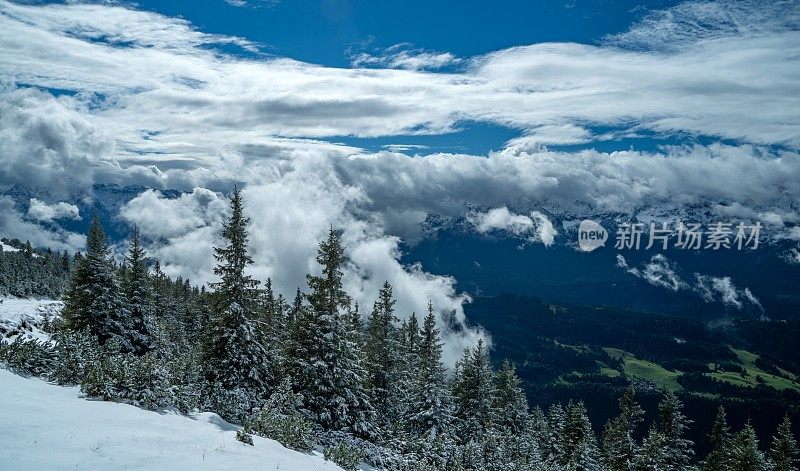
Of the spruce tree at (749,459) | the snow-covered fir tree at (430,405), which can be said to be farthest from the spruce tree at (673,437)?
the snow-covered fir tree at (430,405)

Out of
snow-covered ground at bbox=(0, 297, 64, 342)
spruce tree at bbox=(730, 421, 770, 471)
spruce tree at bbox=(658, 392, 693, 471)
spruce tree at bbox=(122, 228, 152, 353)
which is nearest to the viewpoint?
snow-covered ground at bbox=(0, 297, 64, 342)

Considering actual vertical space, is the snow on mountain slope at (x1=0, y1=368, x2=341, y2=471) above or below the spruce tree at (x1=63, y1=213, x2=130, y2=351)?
above

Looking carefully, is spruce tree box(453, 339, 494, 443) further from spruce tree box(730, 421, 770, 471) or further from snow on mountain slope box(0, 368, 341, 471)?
snow on mountain slope box(0, 368, 341, 471)

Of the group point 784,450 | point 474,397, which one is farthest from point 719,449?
point 474,397

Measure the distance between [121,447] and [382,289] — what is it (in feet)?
125

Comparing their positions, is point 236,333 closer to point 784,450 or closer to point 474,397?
point 474,397

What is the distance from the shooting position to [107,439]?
1180 centimetres

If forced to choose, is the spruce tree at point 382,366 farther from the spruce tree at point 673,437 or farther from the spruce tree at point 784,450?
the spruce tree at point 784,450

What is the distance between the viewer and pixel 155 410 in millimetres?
17156

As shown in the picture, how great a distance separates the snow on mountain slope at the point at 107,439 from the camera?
33.4 ft

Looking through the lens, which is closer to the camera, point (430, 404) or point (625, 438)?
point (430, 404)

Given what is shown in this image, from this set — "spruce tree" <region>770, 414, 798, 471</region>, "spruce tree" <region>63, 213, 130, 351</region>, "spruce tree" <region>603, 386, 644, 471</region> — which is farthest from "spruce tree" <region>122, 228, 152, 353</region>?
"spruce tree" <region>770, 414, 798, 471</region>

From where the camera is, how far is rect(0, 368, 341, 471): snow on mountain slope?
33.4 feet

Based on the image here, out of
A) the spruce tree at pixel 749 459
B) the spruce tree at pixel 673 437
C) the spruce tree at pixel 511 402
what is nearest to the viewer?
the spruce tree at pixel 673 437
